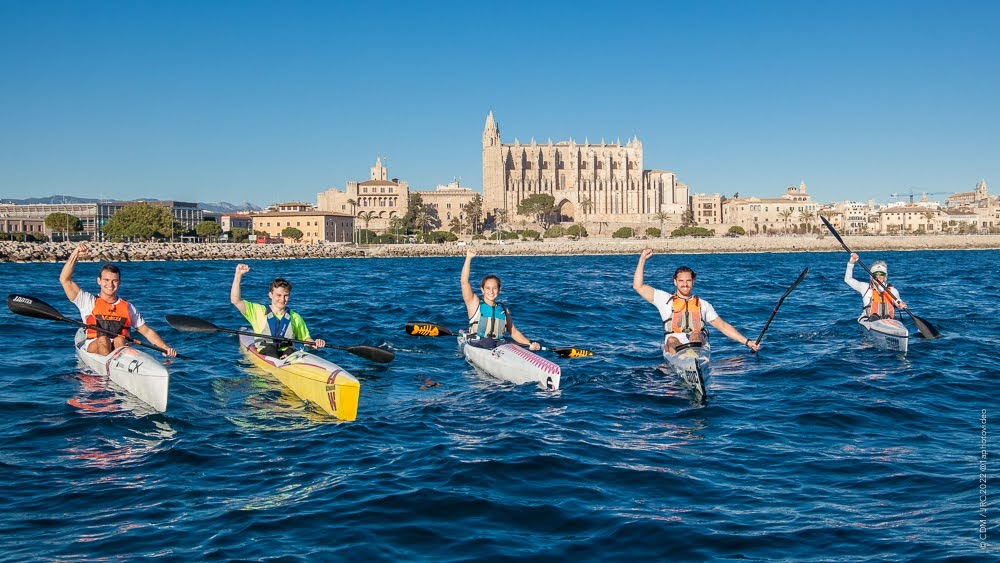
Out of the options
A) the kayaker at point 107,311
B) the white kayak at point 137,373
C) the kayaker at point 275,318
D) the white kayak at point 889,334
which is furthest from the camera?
the white kayak at point 889,334

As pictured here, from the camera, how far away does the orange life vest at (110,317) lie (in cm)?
1147

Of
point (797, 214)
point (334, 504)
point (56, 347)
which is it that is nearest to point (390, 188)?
point (797, 214)

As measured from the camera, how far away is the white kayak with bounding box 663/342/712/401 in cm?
1090

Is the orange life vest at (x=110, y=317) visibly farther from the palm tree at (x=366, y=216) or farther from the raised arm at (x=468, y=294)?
the palm tree at (x=366, y=216)

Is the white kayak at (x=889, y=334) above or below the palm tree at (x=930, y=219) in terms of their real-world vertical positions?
below

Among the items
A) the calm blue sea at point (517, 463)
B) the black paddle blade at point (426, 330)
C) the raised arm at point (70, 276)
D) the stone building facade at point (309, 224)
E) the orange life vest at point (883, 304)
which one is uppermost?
the stone building facade at point (309, 224)

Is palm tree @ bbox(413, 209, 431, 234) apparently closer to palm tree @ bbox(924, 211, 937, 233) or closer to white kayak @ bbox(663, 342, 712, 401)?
palm tree @ bbox(924, 211, 937, 233)

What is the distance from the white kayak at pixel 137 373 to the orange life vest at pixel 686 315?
6.59 metres

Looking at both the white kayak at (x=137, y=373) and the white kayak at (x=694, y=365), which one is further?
the white kayak at (x=694, y=365)

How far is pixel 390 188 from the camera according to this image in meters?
158

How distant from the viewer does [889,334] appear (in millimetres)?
15266

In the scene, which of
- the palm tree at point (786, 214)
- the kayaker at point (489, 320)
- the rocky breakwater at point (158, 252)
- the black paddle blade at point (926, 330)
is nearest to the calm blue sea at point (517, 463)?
the kayaker at point (489, 320)

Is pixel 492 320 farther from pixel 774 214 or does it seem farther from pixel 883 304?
pixel 774 214

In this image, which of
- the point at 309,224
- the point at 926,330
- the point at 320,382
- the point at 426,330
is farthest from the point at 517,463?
the point at 309,224
